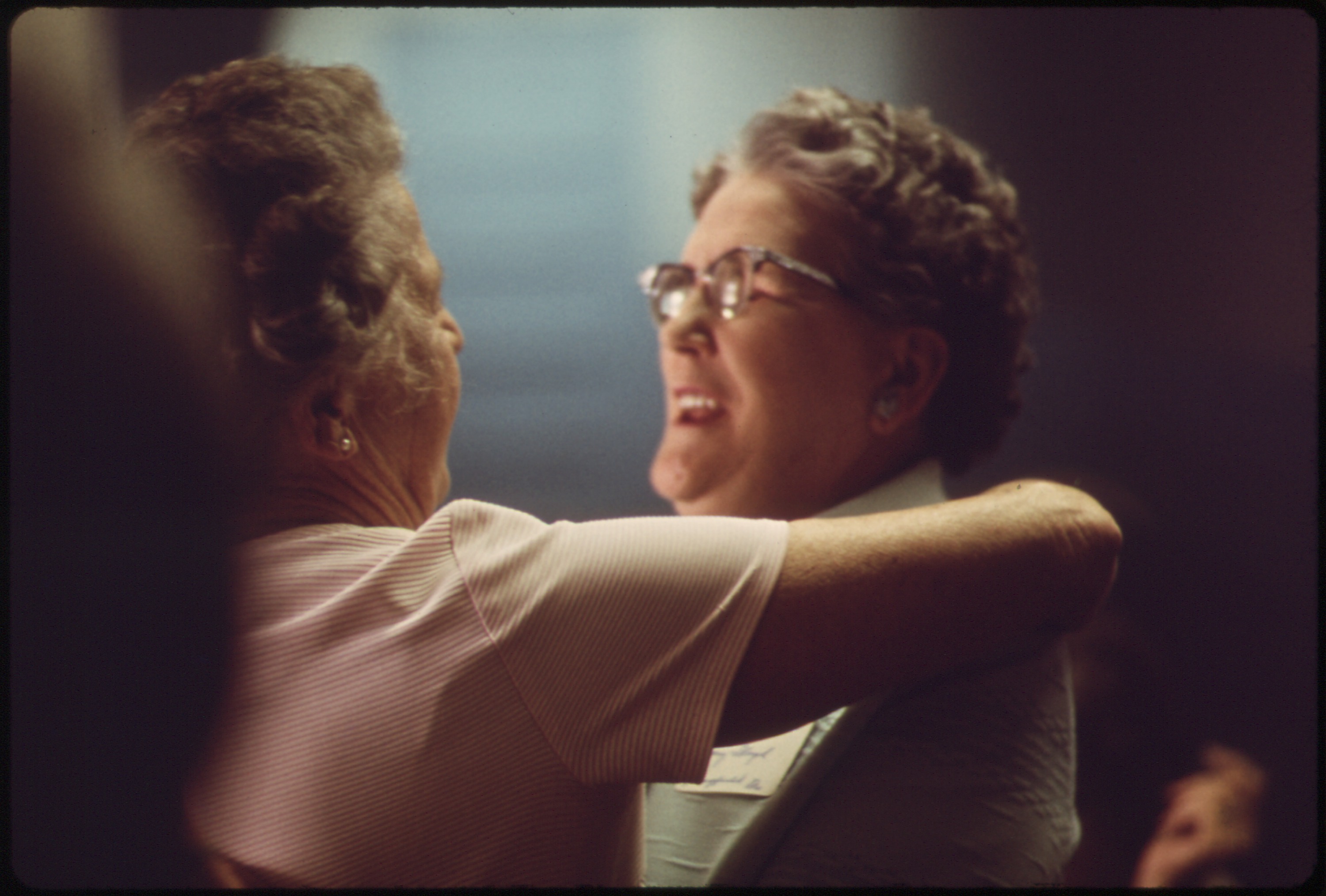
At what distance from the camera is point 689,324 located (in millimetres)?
1464

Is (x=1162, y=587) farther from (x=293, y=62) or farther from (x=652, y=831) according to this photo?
(x=293, y=62)

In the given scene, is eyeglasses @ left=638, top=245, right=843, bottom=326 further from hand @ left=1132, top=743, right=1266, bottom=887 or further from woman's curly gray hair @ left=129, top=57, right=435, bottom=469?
hand @ left=1132, top=743, right=1266, bottom=887

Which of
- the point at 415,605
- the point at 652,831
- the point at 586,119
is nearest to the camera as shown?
the point at 415,605

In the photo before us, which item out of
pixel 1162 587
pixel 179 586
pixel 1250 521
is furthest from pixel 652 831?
pixel 1250 521

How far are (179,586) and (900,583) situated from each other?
2.35 ft

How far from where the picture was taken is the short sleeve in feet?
2.84

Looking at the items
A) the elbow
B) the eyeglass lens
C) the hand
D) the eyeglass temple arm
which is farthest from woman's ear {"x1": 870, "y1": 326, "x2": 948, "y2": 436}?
the hand

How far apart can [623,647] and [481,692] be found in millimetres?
138

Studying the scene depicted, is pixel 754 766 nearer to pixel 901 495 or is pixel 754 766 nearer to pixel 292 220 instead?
pixel 901 495

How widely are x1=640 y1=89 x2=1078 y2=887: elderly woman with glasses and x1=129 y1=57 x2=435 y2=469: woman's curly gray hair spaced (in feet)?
1.82

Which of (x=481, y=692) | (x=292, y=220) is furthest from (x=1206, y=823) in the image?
(x=292, y=220)

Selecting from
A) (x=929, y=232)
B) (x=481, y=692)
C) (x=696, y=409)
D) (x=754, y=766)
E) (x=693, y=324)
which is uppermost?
(x=929, y=232)

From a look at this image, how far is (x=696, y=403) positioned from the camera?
58.2 inches

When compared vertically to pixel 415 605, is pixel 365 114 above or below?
above
